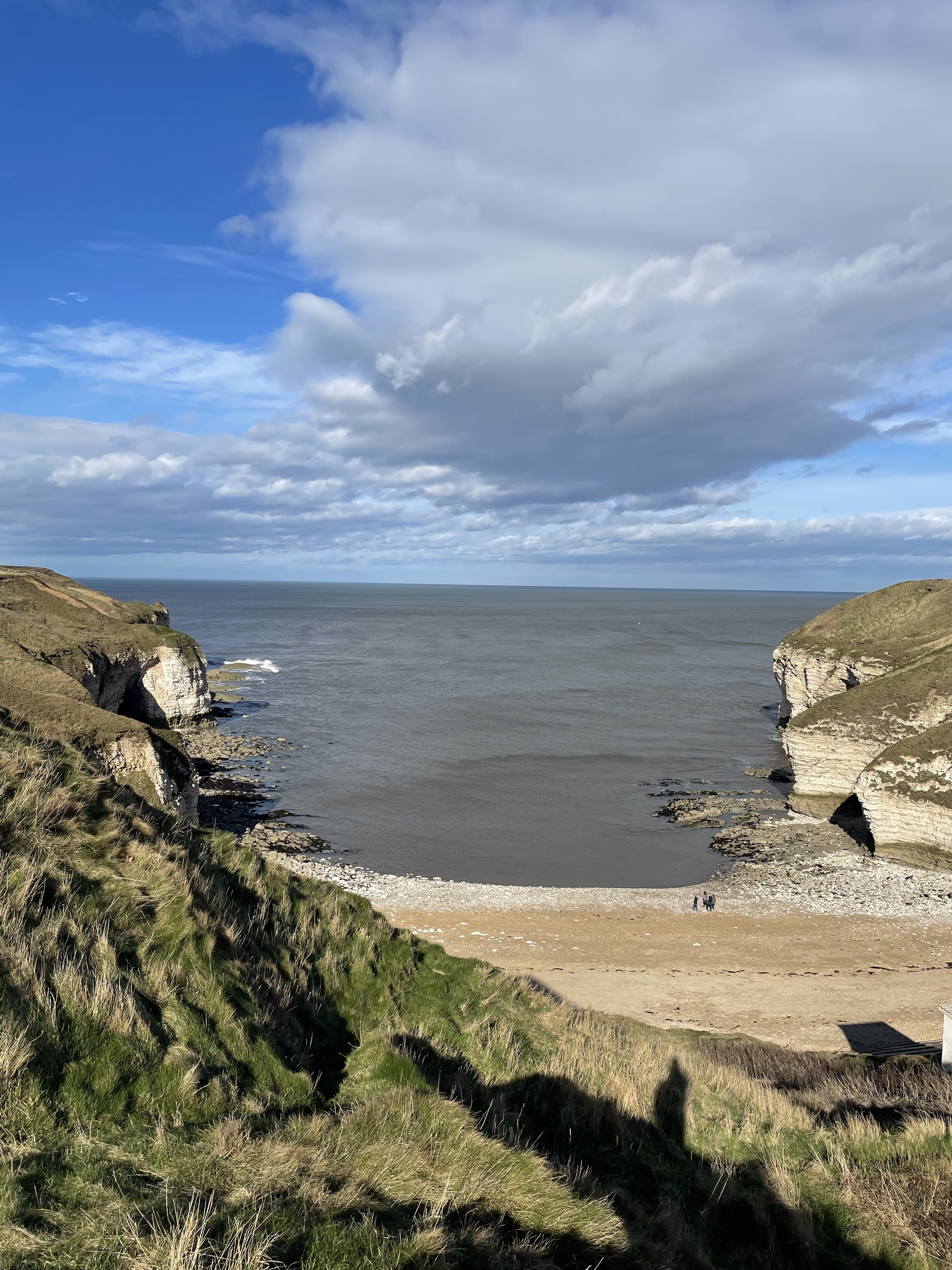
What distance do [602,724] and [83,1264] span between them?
56.6 meters

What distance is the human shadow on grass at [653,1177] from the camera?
23.4 ft

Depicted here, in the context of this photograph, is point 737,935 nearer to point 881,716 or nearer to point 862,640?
point 881,716

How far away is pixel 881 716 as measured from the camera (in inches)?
1396

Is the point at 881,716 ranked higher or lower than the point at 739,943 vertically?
higher

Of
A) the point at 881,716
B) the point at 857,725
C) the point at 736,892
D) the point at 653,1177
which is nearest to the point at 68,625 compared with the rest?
the point at 736,892

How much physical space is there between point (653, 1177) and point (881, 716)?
32272mm

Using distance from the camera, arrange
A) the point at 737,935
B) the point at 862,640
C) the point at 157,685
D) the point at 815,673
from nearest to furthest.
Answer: the point at 737,935 < the point at 862,640 < the point at 815,673 < the point at 157,685

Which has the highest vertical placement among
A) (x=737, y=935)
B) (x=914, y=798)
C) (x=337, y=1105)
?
(x=337, y=1105)

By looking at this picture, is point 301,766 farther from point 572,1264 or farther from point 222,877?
point 572,1264

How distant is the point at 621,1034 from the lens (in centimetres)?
1302

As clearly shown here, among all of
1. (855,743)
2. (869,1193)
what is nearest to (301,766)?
(855,743)

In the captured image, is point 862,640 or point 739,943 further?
point 862,640

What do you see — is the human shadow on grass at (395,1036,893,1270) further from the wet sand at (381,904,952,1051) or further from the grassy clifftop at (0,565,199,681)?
the grassy clifftop at (0,565,199,681)

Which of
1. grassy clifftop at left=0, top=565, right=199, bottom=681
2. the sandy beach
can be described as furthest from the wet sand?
grassy clifftop at left=0, top=565, right=199, bottom=681
